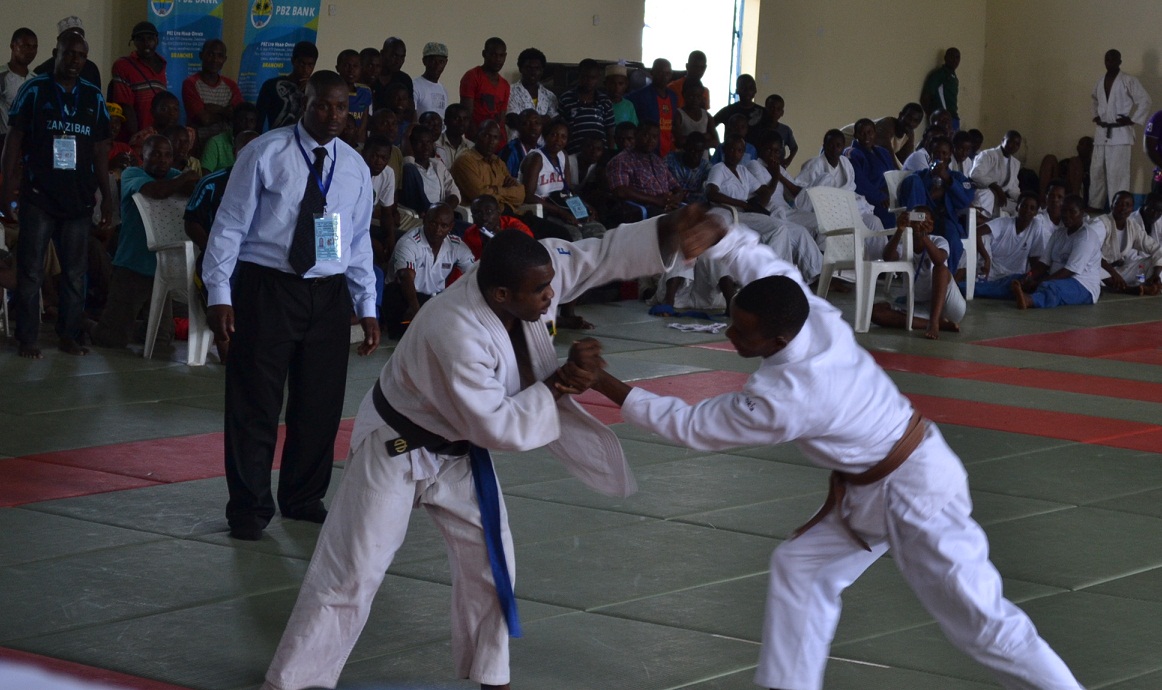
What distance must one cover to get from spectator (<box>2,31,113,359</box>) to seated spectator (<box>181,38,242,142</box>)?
1997 mm

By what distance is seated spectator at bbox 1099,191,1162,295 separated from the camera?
14211mm

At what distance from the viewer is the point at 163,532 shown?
16.7ft

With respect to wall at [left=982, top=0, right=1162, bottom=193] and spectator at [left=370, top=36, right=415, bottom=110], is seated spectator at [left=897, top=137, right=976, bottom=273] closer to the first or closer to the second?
spectator at [left=370, top=36, right=415, bottom=110]

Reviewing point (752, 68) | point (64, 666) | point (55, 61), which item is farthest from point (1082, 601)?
point (752, 68)

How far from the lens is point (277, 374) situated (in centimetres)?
509

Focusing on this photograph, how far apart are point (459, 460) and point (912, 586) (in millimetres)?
1177

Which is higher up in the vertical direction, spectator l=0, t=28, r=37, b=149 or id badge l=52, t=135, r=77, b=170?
spectator l=0, t=28, r=37, b=149

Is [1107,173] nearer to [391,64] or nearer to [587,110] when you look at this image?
[587,110]

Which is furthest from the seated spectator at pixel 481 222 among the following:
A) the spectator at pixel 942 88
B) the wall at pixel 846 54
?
the spectator at pixel 942 88

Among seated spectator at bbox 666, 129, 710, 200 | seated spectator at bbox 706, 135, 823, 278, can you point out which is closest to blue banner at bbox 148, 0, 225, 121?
seated spectator at bbox 666, 129, 710, 200

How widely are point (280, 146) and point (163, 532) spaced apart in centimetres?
150

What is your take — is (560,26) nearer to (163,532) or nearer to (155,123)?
(155,123)

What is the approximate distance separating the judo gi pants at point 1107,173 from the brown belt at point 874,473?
55.5ft

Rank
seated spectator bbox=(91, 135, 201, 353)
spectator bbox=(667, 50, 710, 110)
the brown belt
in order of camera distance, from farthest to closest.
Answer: spectator bbox=(667, 50, 710, 110) → seated spectator bbox=(91, 135, 201, 353) → the brown belt
